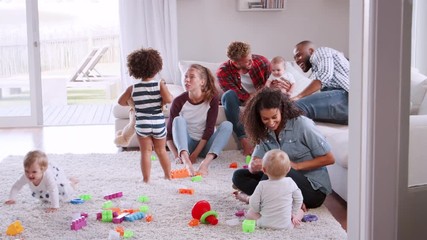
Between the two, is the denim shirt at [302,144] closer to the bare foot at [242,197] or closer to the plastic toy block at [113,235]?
the bare foot at [242,197]

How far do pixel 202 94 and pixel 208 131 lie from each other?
28 cm

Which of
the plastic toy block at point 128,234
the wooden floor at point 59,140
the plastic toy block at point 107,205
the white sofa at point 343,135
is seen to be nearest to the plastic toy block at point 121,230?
the plastic toy block at point 128,234

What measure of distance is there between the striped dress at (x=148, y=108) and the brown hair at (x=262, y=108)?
81 cm

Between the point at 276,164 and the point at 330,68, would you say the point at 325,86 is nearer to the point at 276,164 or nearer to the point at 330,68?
the point at 330,68

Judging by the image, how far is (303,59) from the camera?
4.82 meters

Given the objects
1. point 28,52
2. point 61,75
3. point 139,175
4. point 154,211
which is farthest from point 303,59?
point 61,75

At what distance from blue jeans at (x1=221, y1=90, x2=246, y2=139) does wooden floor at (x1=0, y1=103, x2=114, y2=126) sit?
8.42 feet

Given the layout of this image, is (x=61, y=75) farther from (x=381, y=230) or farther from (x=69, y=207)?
(x=381, y=230)

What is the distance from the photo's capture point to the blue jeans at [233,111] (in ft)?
17.3

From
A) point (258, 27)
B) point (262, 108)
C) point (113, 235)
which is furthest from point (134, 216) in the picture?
point (258, 27)

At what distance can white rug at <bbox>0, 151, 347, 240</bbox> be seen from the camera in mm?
3215

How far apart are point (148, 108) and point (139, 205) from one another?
0.70m

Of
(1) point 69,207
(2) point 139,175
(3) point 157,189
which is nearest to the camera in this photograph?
(1) point 69,207

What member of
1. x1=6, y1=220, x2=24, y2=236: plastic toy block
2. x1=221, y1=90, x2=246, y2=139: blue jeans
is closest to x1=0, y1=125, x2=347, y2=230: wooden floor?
x1=221, y1=90, x2=246, y2=139: blue jeans
